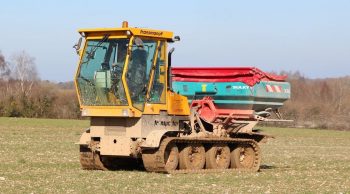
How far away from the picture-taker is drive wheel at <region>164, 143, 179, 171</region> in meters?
19.4

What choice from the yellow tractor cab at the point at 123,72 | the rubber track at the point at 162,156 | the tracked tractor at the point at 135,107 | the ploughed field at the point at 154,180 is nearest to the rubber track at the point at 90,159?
the tracked tractor at the point at 135,107

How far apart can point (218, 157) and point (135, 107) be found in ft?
11.8

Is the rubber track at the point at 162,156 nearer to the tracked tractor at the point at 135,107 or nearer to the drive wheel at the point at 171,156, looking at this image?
the tracked tractor at the point at 135,107

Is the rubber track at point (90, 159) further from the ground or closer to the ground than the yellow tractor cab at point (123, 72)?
closer to the ground

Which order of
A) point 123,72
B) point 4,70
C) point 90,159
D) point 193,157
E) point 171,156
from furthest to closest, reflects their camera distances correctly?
point 4,70 → point 193,157 → point 90,159 → point 171,156 → point 123,72

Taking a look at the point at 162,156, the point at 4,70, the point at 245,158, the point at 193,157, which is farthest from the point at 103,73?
the point at 4,70

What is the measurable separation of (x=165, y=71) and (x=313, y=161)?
362 inches

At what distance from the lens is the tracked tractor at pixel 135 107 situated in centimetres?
1878

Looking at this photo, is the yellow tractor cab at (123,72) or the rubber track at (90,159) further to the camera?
the rubber track at (90,159)

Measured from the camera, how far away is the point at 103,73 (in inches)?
746

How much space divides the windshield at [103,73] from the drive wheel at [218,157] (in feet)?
10.7

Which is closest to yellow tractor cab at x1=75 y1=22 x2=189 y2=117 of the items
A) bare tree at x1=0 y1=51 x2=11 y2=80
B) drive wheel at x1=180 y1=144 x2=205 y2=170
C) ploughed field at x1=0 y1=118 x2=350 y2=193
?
drive wheel at x1=180 y1=144 x2=205 y2=170

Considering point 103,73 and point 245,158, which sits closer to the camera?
point 103,73

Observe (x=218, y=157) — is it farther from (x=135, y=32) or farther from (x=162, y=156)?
(x=135, y=32)
